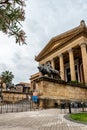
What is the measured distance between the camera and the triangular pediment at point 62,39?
32625 millimetres

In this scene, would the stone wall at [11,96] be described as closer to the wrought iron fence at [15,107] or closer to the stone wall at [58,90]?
the wrought iron fence at [15,107]

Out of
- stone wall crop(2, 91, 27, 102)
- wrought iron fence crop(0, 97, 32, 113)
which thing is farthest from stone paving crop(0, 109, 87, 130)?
stone wall crop(2, 91, 27, 102)

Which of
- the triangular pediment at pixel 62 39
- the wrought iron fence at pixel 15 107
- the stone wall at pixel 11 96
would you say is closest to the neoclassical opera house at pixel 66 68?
the triangular pediment at pixel 62 39

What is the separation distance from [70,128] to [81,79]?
34530mm

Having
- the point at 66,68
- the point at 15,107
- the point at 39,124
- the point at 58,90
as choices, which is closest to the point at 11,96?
the point at 15,107

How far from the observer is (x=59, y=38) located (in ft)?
131

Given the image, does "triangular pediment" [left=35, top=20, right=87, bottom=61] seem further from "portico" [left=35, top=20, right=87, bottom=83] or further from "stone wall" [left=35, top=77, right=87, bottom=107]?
"stone wall" [left=35, top=77, right=87, bottom=107]

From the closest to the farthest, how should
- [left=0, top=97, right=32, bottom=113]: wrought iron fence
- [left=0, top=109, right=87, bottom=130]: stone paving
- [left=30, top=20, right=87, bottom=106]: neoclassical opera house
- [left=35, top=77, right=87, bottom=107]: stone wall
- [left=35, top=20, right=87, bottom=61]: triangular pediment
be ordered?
[left=0, top=109, right=87, bottom=130]: stone paving
[left=0, top=97, right=32, bottom=113]: wrought iron fence
[left=35, top=77, right=87, bottom=107]: stone wall
[left=30, top=20, right=87, bottom=106]: neoclassical opera house
[left=35, top=20, right=87, bottom=61]: triangular pediment

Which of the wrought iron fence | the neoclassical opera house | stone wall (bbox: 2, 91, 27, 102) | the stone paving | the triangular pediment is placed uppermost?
the triangular pediment

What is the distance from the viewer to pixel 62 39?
128 ft

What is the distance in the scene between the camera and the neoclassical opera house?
18469 mm

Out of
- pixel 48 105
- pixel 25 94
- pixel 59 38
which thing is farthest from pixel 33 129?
pixel 59 38

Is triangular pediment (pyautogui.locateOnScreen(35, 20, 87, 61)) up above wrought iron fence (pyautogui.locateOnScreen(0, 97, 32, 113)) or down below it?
above

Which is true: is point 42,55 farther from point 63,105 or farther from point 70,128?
point 70,128
